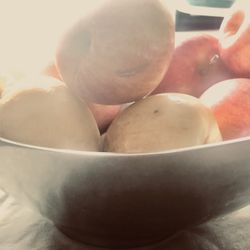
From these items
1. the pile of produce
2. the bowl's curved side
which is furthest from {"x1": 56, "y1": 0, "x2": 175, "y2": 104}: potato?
the bowl's curved side

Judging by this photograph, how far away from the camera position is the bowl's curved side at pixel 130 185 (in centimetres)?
31

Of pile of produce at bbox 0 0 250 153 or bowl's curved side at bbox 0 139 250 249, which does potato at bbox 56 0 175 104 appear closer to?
pile of produce at bbox 0 0 250 153

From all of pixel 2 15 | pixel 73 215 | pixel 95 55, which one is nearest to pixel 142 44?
pixel 95 55

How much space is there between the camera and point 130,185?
0.32 metres

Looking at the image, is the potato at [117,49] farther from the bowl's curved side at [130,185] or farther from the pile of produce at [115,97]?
the bowl's curved side at [130,185]

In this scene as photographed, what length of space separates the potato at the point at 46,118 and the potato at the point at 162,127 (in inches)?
0.9

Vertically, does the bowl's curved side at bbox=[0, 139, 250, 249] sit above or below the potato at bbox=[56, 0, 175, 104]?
below

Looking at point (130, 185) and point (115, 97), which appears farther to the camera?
point (115, 97)

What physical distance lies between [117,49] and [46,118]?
3.0 inches

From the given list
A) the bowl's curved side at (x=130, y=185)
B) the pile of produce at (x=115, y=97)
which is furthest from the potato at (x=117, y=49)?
the bowl's curved side at (x=130, y=185)

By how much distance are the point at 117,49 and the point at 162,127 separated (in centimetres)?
7

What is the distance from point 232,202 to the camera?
0.38 m

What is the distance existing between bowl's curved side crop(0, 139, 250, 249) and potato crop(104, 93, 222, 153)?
0.17ft

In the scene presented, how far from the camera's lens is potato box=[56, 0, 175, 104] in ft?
1.32
